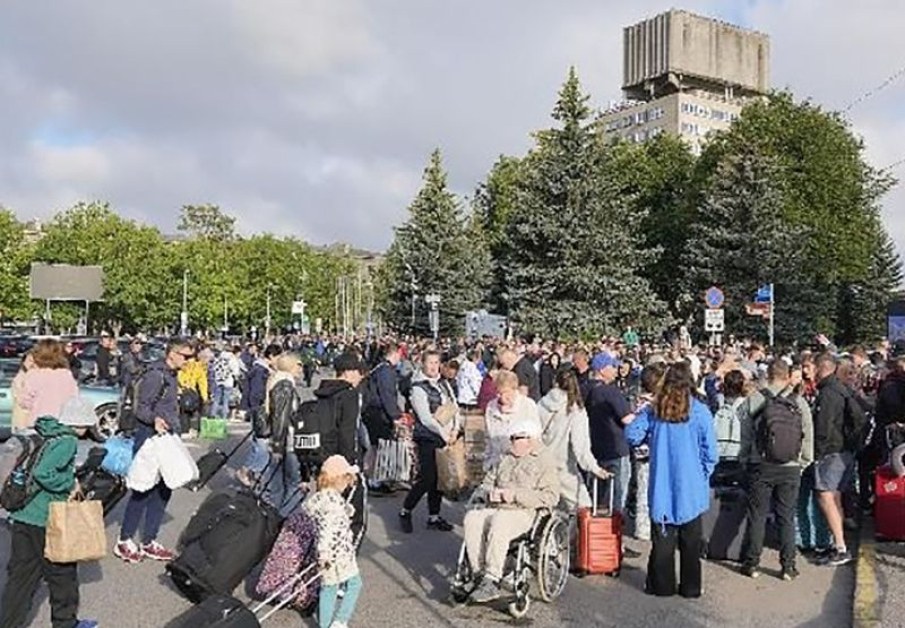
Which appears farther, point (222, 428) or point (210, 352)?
point (210, 352)

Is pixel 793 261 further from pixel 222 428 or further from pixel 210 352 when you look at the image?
pixel 222 428

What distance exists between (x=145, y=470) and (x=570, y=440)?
138 inches

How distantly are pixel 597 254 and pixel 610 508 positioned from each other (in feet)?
89.7

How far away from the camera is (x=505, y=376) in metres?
9.23

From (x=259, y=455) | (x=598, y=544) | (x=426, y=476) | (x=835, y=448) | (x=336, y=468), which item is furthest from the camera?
(x=259, y=455)

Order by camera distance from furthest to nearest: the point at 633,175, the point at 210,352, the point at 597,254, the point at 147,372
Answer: the point at 633,175
the point at 597,254
the point at 210,352
the point at 147,372

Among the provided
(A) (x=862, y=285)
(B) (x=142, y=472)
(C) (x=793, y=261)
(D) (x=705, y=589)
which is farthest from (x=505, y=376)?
(A) (x=862, y=285)

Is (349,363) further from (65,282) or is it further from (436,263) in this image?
(65,282)

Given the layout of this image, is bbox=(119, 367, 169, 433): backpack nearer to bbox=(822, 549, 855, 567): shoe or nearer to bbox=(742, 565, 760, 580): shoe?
bbox=(742, 565, 760, 580): shoe

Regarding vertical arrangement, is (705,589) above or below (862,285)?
below

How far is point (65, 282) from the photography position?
74812 millimetres

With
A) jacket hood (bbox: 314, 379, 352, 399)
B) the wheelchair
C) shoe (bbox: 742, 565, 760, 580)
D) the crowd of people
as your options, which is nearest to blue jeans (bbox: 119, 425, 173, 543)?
the crowd of people

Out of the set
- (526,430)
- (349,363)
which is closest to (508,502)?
(526,430)

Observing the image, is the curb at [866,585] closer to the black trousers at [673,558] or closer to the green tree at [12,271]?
the black trousers at [673,558]
